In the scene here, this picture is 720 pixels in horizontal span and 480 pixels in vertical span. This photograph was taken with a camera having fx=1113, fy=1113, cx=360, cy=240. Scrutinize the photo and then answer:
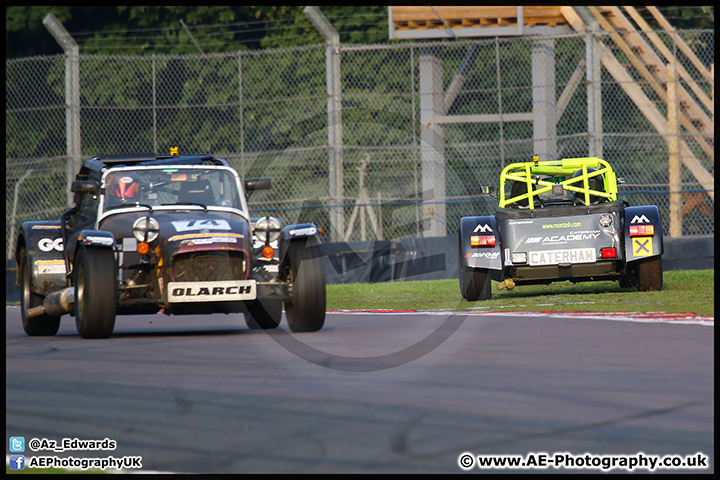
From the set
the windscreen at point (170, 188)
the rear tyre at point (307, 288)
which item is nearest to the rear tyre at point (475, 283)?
the windscreen at point (170, 188)

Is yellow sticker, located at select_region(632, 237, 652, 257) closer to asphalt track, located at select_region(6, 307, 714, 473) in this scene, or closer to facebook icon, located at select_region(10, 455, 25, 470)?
asphalt track, located at select_region(6, 307, 714, 473)

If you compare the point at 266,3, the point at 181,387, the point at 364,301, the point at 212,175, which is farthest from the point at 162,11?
the point at 181,387

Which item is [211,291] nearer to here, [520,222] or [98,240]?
[98,240]

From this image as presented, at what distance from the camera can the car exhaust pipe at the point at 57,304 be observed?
9.54 metres

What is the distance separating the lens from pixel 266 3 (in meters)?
30.8

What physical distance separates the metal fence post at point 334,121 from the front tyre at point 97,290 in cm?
845

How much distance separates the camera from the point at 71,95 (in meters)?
17.9

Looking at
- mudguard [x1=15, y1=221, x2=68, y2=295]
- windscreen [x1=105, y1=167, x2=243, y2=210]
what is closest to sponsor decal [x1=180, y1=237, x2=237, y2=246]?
windscreen [x1=105, y1=167, x2=243, y2=210]

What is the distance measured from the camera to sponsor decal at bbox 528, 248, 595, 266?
12.1 metres

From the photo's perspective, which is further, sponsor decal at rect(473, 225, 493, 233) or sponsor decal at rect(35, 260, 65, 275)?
sponsor decal at rect(473, 225, 493, 233)

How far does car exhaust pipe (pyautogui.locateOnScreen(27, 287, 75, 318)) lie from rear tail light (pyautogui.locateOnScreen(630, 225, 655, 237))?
20.0 feet

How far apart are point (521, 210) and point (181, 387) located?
6759 millimetres

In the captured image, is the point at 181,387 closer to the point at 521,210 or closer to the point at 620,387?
the point at 620,387

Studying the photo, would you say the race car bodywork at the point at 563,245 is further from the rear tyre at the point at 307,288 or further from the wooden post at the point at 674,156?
the wooden post at the point at 674,156
